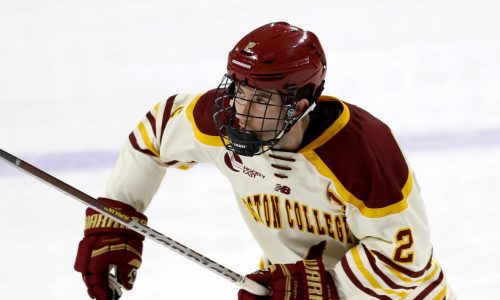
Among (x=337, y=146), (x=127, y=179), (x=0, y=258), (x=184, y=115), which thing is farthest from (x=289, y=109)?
(x=0, y=258)

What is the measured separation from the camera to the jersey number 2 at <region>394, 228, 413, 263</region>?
2.53 metres

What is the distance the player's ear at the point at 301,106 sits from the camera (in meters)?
2.55

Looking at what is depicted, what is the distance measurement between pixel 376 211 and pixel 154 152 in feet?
2.69

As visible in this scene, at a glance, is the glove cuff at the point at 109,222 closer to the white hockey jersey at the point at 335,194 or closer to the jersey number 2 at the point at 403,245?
the white hockey jersey at the point at 335,194

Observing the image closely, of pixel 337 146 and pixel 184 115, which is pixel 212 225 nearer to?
pixel 184 115

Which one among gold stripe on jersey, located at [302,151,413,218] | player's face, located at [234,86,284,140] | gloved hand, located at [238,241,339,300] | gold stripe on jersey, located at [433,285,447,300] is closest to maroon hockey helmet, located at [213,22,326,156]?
player's face, located at [234,86,284,140]

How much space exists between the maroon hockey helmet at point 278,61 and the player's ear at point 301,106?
16 mm

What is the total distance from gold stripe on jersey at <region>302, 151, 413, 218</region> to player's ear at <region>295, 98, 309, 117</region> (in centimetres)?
11

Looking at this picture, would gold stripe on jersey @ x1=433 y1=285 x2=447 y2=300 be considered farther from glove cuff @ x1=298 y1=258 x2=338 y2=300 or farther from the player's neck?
the player's neck

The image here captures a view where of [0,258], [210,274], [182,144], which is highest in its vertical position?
[182,144]

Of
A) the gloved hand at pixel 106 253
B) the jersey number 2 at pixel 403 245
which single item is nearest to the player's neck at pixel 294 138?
the jersey number 2 at pixel 403 245

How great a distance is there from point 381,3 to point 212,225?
224cm

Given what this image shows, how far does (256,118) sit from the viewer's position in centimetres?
252

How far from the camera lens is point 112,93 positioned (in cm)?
473
